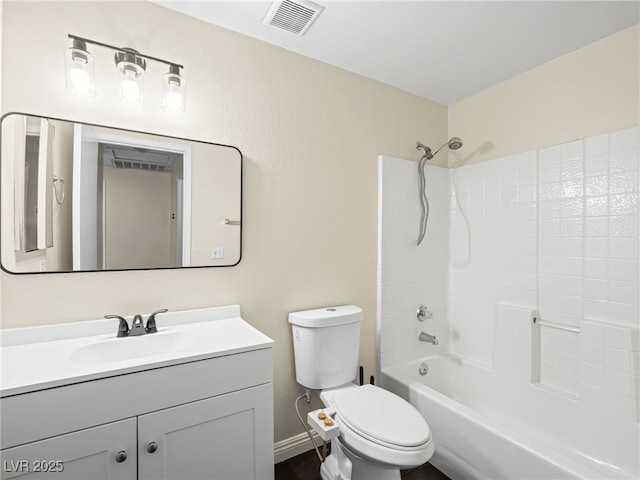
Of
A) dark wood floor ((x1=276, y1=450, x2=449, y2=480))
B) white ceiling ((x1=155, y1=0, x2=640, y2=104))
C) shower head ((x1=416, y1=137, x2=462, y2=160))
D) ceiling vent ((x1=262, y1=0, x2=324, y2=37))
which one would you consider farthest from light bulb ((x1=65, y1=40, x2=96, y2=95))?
dark wood floor ((x1=276, y1=450, x2=449, y2=480))

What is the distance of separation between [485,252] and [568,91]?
1.10 meters

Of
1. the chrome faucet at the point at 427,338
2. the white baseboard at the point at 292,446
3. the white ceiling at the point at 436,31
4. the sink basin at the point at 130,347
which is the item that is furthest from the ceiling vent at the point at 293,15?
the white baseboard at the point at 292,446

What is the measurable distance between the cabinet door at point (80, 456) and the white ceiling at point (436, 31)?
1820 mm

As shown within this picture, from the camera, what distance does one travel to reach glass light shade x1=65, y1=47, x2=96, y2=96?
4.39 ft

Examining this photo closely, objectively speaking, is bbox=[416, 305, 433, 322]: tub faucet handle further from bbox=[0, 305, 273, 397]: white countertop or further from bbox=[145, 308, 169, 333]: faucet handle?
bbox=[145, 308, 169, 333]: faucet handle

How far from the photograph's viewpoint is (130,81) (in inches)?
56.8

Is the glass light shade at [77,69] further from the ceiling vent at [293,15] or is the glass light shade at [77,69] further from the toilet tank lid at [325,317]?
the toilet tank lid at [325,317]

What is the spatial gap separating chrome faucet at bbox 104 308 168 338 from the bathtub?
1474 mm

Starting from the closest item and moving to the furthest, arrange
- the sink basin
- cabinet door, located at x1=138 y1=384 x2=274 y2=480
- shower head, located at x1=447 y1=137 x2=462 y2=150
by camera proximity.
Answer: cabinet door, located at x1=138 y1=384 x2=274 y2=480
the sink basin
shower head, located at x1=447 y1=137 x2=462 y2=150

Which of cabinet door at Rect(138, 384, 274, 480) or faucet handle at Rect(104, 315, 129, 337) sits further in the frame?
faucet handle at Rect(104, 315, 129, 337)

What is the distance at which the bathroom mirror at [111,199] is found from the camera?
131 cm

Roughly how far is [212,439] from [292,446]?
0.85 meters

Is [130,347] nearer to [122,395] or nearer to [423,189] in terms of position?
→ [122,395]

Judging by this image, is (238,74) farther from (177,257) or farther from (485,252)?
(485,252)
